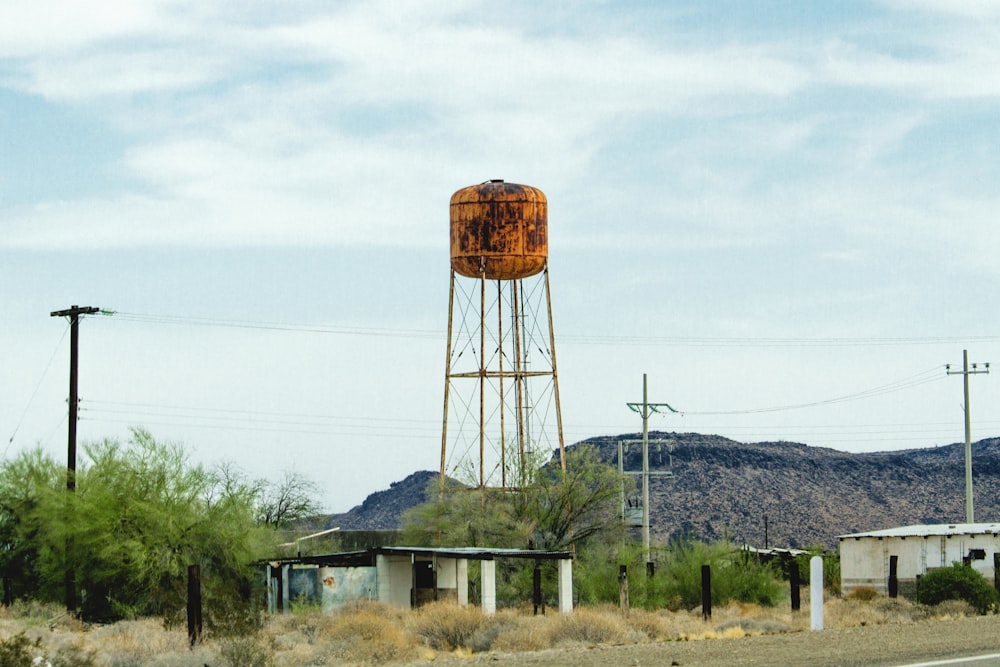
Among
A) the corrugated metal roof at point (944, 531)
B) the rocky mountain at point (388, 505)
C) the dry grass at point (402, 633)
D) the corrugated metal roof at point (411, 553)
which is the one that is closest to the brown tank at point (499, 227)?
the corrugated metal roof at point (411, 553)

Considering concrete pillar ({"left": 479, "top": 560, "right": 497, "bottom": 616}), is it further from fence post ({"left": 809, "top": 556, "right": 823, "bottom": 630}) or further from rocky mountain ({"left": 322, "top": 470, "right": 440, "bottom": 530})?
rocky mountain ({"left": 322, "top": 470, "right": 440, "bottom": 530})

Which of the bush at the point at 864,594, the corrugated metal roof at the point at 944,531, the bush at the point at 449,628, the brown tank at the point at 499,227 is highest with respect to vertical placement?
the brown tank at the point at 499,227

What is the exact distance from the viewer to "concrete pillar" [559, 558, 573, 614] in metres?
41.0

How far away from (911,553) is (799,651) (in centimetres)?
2542

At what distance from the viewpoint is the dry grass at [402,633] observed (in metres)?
24.1

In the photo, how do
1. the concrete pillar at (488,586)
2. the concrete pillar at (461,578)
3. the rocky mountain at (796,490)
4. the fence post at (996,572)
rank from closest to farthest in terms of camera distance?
the concrete pillar at (488,586), the fence post at (996,572), the concrete pillar at (461,578), the rocky mountain at (796,490)

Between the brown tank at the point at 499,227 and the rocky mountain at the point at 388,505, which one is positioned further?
the rocky mountain at the point at 388,505

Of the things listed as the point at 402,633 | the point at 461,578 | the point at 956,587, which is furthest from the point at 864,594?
the point at 402,633

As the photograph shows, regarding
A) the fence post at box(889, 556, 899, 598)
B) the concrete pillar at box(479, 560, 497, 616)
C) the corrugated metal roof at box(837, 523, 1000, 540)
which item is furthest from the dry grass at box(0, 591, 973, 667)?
the corrugated metal roof at box(837, 523, 1000, 540)

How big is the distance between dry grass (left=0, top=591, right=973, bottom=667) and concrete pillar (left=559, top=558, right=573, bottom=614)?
131 centimetres

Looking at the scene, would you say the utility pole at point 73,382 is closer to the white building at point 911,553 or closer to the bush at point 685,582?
the bush at point 685,582

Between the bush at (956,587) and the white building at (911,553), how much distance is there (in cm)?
288

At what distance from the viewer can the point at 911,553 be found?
4609 cm

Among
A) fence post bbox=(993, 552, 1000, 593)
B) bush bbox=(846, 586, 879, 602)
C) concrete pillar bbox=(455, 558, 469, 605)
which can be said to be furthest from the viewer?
bush bbox=(846, 586, 879, 602)
